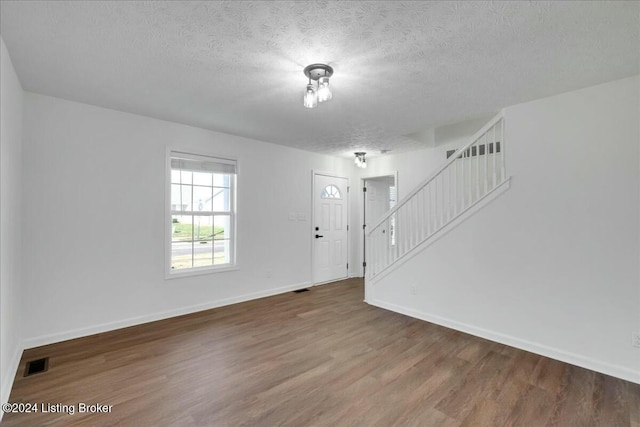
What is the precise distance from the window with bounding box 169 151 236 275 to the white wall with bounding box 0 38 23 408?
1356 millimetres

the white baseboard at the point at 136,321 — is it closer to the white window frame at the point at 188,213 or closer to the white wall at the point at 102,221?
the white wall at the point at 102,221

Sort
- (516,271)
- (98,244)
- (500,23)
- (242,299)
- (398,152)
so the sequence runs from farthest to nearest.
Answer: (398,152), (242,299), (98,244), (516,271), (500,23)

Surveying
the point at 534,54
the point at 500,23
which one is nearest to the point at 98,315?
the point at 500,23

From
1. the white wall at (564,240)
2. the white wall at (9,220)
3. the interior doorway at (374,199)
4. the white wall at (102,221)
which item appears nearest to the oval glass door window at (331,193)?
the interior doorway at (374,199)

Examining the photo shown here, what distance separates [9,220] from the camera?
224 centimetres

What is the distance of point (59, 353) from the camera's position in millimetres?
2695

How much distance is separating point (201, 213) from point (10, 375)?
2281 mm

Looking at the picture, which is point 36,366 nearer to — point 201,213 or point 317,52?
point 201,213

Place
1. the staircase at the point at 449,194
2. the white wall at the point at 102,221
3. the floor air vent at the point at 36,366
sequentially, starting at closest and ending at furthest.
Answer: the floor air vent at the point at 36,366
the white wall at the point at 102,221
the staircase at the point at 449,194

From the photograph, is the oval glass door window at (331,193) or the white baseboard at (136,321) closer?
the white baseboard at (136,321)

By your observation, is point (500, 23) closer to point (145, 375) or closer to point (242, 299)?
point (145, 375)

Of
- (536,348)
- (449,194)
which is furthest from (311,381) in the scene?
(449,194)

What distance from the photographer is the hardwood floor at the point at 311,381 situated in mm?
1898

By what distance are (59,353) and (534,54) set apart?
15.2ft
